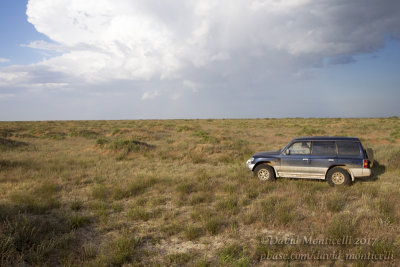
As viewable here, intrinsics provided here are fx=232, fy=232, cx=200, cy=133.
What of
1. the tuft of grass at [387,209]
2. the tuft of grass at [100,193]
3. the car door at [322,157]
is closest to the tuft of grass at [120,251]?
the tuft of grass at [100,193]

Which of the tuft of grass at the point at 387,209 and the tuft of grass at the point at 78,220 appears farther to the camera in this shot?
the tuft of grass at the point at 78,220

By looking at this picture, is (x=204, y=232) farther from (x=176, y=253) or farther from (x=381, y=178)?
(x=381, y=178)

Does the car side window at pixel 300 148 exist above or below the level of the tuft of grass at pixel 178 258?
above

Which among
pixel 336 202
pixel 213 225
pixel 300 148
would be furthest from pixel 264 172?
pixel 213 225

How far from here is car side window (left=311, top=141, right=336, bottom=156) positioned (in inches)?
334

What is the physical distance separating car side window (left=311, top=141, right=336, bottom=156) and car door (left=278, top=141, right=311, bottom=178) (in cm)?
20

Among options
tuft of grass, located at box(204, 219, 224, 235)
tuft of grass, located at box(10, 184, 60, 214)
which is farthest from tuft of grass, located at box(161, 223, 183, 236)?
tuft of grass, located at box(10, 184, 60, 214)

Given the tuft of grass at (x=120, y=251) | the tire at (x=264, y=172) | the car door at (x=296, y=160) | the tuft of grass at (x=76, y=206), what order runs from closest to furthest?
1. the tuft of grass at (x=120, y=251)
2. the tuft of grass at (x=76, y=206)
3. the car door at (x=296, y=160)
4. the tire at (x=264, y=172)

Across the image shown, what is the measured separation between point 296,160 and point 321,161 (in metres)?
0.84

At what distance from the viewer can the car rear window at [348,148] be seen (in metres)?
8.21

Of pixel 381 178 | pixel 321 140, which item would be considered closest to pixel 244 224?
pixel 321 140

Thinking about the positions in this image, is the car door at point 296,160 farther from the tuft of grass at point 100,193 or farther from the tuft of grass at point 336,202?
the tuft of grass at point 100,193

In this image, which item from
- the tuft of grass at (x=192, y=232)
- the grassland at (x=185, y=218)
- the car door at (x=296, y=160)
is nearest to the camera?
the grassland at (x=185, y=218)

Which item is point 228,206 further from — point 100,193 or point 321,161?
point 100,193
